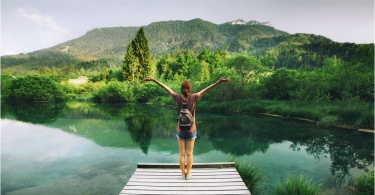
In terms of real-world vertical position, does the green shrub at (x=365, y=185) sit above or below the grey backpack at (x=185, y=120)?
below

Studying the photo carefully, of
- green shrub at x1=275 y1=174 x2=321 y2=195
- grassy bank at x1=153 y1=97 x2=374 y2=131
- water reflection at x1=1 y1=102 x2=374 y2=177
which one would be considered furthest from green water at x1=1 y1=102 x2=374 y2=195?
green shrub at x1=275 y1=174 x2=321 y2=195

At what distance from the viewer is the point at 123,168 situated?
1017cm

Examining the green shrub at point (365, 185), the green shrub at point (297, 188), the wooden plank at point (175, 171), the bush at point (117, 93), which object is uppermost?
the wooden plank at point (175, 171)

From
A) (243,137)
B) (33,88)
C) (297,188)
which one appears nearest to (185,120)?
(297,188)

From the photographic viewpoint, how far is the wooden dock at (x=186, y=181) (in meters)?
4.58

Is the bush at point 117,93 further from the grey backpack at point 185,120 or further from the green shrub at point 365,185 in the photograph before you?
the grey backpack at point 185,120

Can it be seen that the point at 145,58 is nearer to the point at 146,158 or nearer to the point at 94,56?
the point at 146,158

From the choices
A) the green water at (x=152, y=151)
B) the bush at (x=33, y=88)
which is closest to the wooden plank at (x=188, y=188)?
the green water at (x=152, y=151)

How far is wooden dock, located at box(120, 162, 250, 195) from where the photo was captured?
15.0 feet

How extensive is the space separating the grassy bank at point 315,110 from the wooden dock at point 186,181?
13798mm

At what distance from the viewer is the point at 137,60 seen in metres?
53.2

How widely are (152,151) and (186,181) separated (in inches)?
320

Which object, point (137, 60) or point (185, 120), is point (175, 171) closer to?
point (185, 120)

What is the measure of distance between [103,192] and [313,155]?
29.2 feet
